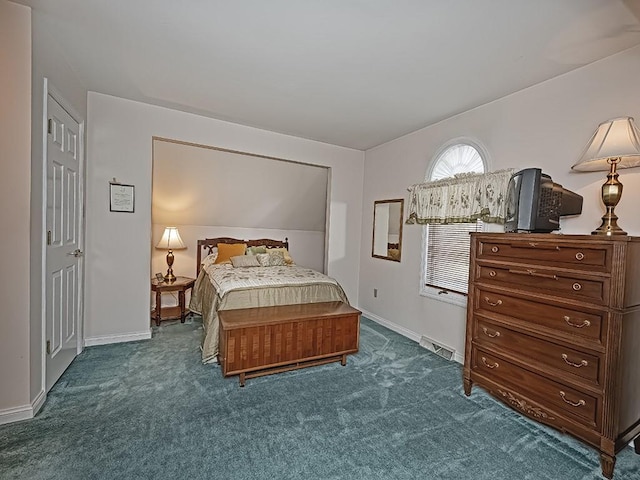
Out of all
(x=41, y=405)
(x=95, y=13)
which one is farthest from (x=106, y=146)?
(x=41, y=405)

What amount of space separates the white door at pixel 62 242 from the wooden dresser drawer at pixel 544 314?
3.15 metres

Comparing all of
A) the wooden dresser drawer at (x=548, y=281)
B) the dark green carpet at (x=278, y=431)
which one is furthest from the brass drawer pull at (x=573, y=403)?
the wooden dresser drawer at (x=548, y=281)

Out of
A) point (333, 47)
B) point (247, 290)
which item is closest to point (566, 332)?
point (333, 47)

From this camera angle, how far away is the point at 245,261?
4.38 metres

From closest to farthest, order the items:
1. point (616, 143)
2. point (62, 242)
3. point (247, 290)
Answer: point (616, 143)
point (62, 242)
point (247, 290)

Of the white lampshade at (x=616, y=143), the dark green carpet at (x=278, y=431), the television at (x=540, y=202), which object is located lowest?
the dark green carpet at (x=278, y=431)

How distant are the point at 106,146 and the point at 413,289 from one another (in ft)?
12.2

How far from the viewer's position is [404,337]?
148 inches

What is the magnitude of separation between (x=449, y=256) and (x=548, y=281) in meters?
1.41

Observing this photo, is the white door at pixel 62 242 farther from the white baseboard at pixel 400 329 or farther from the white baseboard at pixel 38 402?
the white baseboard at pixel 400 329

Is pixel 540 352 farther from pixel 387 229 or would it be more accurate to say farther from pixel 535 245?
pixel 387 229

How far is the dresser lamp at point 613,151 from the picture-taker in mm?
1746

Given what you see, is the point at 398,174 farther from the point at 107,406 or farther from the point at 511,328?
the point at 107,406

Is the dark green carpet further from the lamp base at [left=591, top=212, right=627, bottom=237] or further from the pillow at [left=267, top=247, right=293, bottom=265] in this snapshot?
the pillow at [left=267, top=247, right=293, bottom=265]
